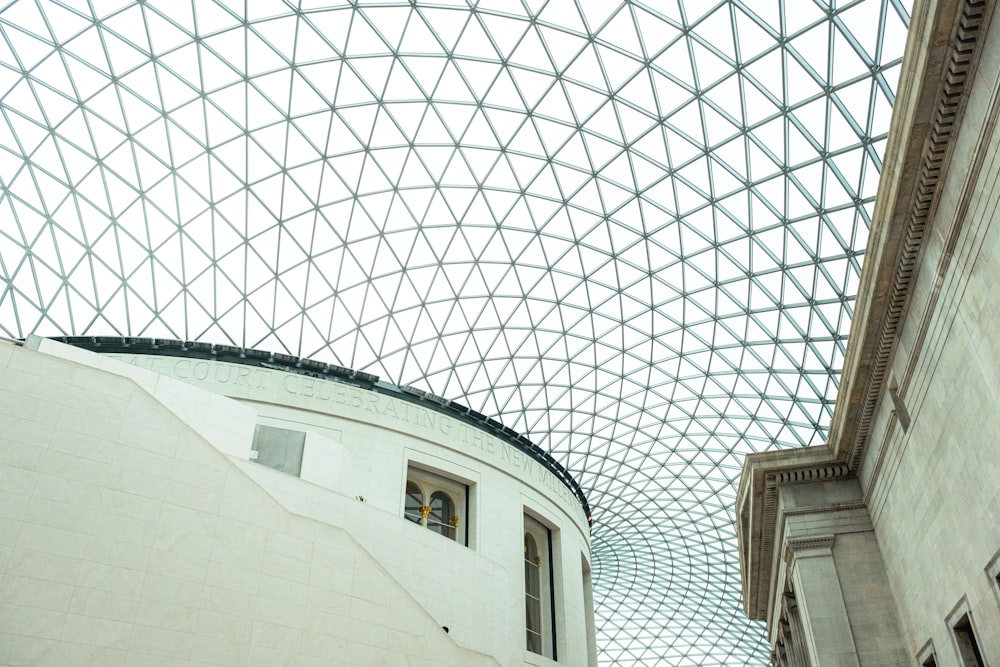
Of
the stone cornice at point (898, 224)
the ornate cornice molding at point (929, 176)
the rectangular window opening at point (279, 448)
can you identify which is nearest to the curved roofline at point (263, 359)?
the rectangular window opening at point (279, 448)

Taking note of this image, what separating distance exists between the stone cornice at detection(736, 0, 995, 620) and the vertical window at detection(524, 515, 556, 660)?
1022cm

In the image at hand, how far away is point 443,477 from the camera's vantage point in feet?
96.3

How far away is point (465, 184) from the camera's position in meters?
30.5

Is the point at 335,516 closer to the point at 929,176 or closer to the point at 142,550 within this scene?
the point at 142,550

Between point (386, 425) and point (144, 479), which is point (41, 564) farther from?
point (386, 425)

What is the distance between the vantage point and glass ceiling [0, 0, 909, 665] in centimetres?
2425

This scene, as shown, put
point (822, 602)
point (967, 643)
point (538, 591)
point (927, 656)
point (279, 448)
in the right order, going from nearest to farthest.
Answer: point (967, 643), point (927, 656), point (279, 448), point (822, 602), point (538, 591)

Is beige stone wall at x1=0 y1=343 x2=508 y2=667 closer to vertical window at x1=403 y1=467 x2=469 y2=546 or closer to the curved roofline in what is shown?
vertical window at x1=403 y1=467 x2=469 y2=546

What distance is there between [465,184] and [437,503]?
1391cm

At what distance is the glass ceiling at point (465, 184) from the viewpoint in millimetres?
24250

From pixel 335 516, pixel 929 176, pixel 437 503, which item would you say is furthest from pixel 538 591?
pixel 929 176

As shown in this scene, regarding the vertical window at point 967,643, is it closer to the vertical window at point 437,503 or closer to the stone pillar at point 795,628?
the stone pillar at point 795,628

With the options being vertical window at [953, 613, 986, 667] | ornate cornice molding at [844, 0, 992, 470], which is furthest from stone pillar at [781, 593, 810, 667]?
ornate cornice molding at [844, 0, 992, 470]

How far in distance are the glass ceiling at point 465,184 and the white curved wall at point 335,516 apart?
19.0ft
